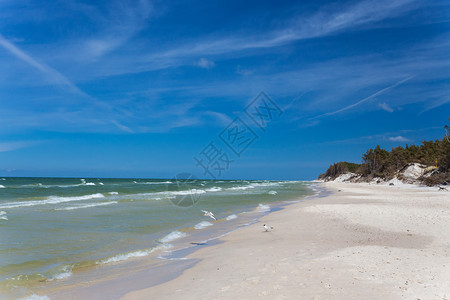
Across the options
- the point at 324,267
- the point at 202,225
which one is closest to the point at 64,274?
the point at 324,267

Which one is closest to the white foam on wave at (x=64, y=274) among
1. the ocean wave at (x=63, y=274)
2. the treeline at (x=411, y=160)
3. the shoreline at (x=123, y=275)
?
the ocean wave at (x=63, y=274)

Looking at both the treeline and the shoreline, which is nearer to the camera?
the shoreline

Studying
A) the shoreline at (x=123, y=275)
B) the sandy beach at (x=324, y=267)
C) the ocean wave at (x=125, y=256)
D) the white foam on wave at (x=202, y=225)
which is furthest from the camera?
the white foam on wave at (x=202, y=225)

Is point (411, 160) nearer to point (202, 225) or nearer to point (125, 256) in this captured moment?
point (202, 225)

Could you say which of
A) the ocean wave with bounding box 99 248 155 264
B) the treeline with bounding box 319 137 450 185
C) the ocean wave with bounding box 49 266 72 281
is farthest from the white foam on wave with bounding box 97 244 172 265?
the treeline with bounding box 319 137 450 185

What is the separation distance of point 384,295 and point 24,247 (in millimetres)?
11638

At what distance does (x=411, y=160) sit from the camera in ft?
205

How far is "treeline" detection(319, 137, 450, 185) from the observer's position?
137 ft

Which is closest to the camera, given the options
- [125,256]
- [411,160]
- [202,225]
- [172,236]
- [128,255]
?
[125,256]

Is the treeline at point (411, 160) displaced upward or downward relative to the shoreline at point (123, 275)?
upward

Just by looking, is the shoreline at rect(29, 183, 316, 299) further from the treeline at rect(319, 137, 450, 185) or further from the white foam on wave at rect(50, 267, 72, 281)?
the treeline at rect(319, 137, 450, 185)

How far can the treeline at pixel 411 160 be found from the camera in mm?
41625

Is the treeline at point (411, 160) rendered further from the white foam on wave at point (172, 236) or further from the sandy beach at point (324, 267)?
the white foam on wave at point (172, 236)

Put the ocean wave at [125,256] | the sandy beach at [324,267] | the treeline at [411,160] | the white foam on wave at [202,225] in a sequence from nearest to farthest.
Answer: the sandy beach at [324,267] → the ocean wave at [125,256] → the white foam on wave at [202,225] → the treeline at [411,160]
